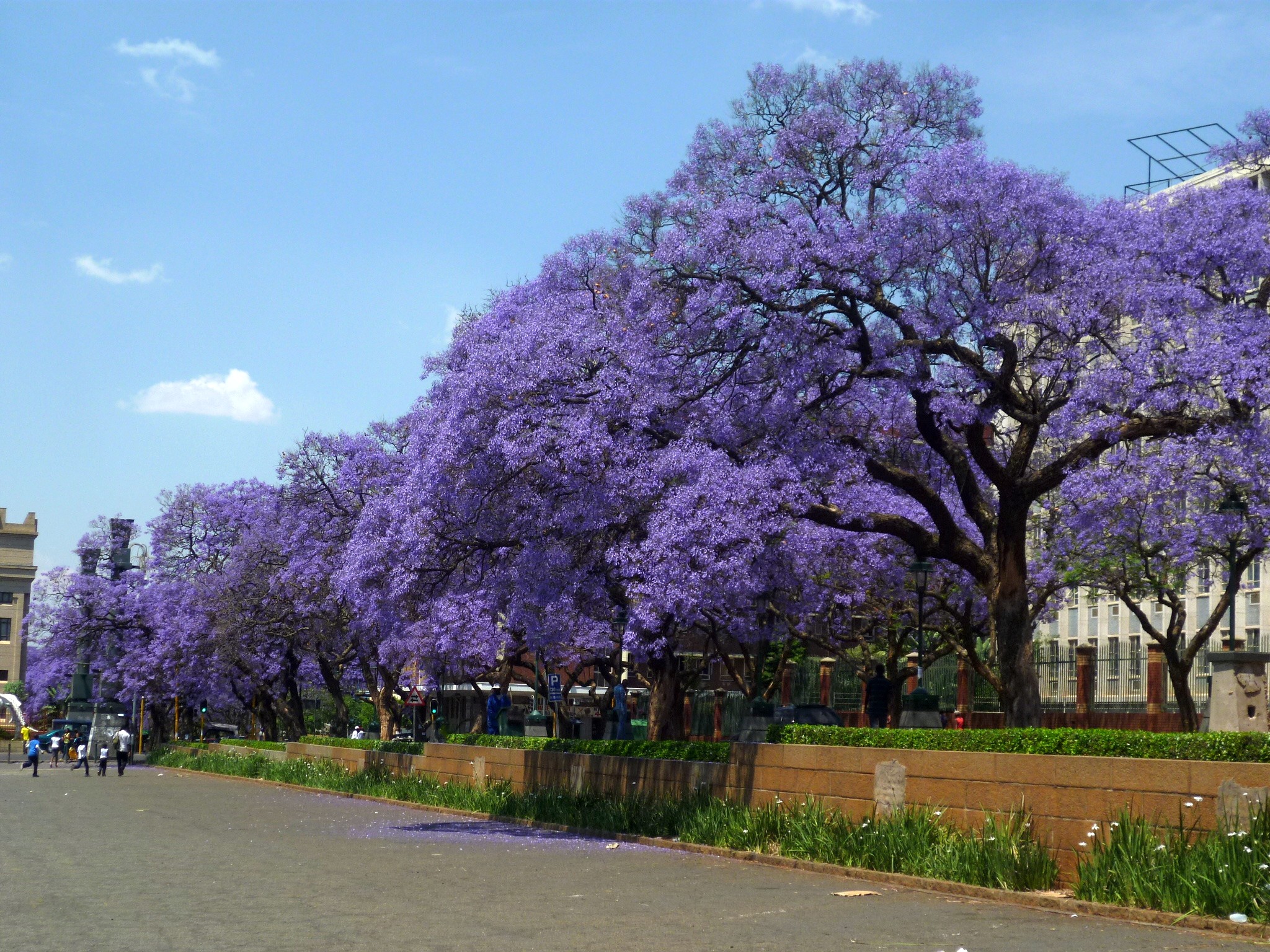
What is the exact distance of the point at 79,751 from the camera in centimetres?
5738

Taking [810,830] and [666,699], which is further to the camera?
[666,699]

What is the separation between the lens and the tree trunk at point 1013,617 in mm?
23219

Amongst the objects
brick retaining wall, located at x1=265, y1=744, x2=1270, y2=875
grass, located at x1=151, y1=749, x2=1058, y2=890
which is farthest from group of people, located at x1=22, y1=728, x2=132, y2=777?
brick retaining wall, located at x1=265, y1=744, x2=1270, y2=875

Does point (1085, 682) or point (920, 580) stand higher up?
point (920, 580)

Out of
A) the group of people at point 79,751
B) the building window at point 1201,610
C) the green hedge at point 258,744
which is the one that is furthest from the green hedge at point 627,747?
the building window at point 1201,610

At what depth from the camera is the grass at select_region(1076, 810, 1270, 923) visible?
11922mm

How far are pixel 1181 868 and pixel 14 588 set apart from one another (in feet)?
462

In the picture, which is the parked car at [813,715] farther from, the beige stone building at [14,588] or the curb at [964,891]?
the beige stone building at [14,588]

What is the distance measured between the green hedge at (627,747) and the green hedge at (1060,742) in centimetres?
226

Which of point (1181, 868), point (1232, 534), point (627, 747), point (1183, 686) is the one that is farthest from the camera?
point (1183, 686)

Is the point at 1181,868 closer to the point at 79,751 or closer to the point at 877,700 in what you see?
the point at 877,700

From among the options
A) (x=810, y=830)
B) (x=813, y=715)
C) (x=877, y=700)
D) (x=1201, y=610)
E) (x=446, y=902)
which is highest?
(x=1201, y=610)

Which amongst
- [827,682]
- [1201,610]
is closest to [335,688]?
[827,682]

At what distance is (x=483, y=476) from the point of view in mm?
24578
